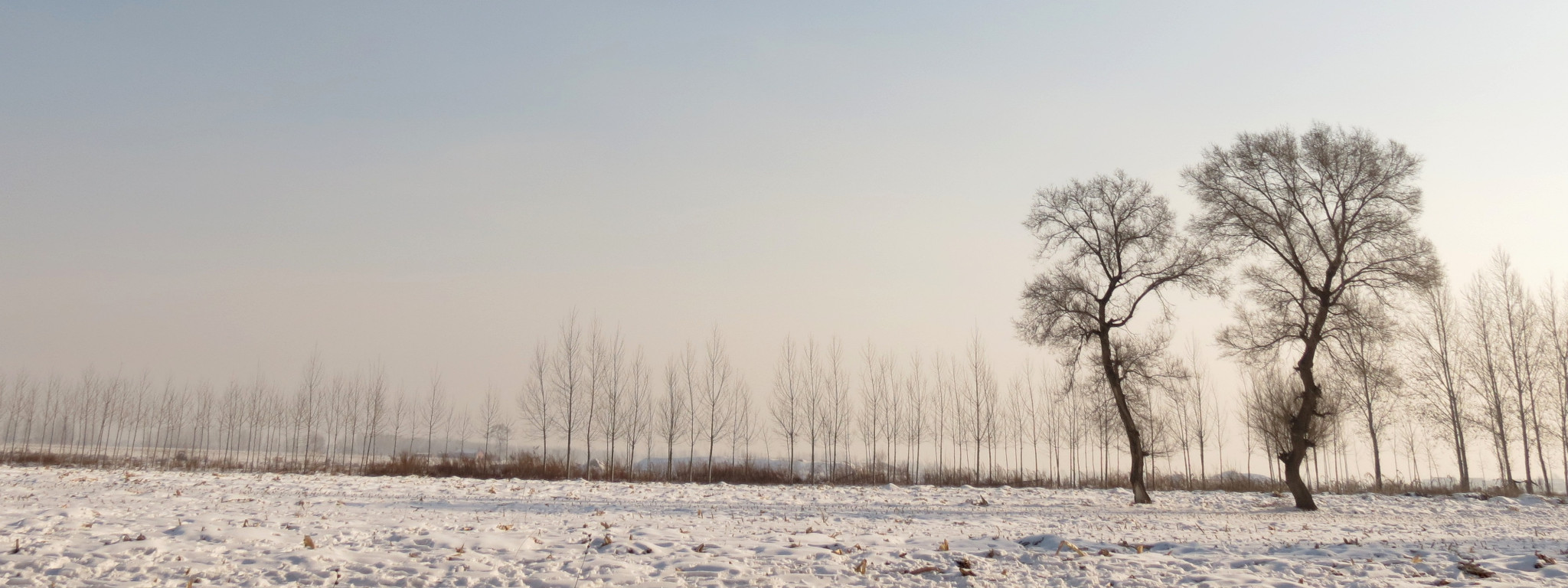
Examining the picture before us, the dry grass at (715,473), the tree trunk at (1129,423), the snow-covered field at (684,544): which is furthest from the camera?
the dry grass at (715,473)

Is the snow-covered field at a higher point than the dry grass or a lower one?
higher

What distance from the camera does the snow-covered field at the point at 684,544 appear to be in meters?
8.89

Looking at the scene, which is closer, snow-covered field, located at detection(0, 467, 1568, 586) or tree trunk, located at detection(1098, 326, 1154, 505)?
snow-covered field, located at detection(0, 467, 1568, 586)

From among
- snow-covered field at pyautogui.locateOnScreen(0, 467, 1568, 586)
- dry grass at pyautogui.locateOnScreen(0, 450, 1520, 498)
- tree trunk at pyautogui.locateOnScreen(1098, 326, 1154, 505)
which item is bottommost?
dry grass at pyautogui.locateOnScreen(0, 450, 1520, 498)

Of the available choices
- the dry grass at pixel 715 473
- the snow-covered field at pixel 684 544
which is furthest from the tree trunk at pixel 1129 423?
the dry grass at pixel 715 473

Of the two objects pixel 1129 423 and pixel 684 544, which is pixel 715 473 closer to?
pixel 1129 423

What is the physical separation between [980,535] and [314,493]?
15.2 meters

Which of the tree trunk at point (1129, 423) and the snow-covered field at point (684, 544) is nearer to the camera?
the snow-covered field at point (684, 544)

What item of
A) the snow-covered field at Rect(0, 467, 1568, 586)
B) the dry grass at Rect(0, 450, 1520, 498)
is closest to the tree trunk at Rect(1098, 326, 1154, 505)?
the snow-covered field at Rect(0, 467, 1568, 586)

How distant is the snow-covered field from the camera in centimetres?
889

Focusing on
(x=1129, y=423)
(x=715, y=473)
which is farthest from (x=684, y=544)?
(x=715, y=473)

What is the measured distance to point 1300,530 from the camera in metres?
14.6

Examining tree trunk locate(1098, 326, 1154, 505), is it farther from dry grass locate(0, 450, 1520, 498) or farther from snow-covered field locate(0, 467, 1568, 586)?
dry grass locate(0, 450, 1520, 498)

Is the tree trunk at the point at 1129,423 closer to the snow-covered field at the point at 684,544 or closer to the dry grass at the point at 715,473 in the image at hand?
the snow-covered field at the point at 684,544
